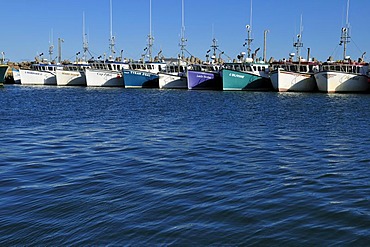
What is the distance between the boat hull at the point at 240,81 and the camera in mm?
55781

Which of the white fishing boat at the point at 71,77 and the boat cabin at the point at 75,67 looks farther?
the boat cabin at the point at 75,67

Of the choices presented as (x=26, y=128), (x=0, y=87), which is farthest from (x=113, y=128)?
(x=0, y=87)

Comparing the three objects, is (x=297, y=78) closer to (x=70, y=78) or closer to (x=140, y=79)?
(x=140, y=79)

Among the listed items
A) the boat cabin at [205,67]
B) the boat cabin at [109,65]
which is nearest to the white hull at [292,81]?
the boat cabin at [205,67]

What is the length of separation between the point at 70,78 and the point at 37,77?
6704 mm

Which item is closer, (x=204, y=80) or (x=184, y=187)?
(x=184, y=187)

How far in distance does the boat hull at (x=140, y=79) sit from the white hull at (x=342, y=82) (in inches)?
941

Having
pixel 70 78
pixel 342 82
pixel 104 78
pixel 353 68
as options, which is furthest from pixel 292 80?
pixel 70 78

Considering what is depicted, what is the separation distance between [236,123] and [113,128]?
6.02m

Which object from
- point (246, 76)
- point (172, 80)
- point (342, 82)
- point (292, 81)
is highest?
point (246, 76)

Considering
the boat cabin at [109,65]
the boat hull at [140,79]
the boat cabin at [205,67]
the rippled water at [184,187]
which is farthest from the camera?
the boat cabin at [109,65]

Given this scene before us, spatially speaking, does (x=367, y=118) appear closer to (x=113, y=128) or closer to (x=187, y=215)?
(x=113, y=128)

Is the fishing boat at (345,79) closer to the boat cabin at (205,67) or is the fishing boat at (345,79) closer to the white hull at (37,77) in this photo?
the boat cabin at (205,67)

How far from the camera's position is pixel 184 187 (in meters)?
9.48
